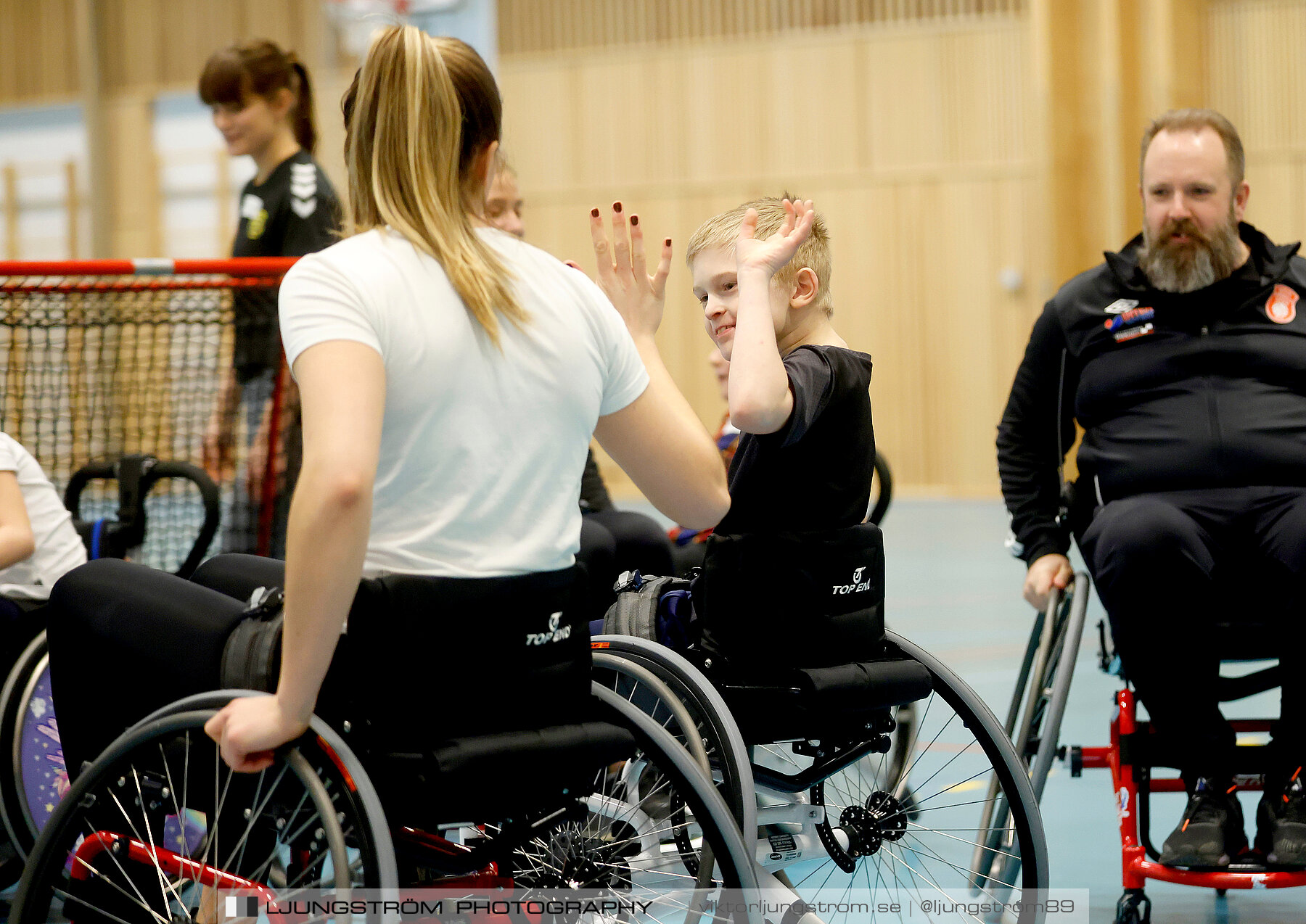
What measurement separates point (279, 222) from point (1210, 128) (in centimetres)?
212

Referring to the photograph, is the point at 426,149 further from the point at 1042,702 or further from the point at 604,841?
the point at 1042,702

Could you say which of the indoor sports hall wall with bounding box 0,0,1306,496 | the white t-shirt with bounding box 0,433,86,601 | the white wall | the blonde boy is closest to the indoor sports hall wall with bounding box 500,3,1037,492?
the indoor sports hall wall with bounding box 0,0,1306,496

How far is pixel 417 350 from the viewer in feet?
4.40

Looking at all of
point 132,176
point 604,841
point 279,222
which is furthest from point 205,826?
point 132,176

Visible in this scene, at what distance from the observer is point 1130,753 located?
2.19m

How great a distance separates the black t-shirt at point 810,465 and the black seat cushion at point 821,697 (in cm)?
19

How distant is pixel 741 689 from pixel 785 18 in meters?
8.71

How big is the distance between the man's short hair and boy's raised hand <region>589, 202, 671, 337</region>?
1255mm

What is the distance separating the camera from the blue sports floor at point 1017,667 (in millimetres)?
2393

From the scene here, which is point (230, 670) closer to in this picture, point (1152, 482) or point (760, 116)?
point (1152, 482)

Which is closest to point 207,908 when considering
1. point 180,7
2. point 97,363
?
point 97,363

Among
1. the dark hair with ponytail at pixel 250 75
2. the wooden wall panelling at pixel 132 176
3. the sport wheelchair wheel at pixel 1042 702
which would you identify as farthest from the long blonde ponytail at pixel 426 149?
the wooden wall panelling at pixel 132 176

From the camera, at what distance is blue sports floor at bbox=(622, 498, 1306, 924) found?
239 centimetres

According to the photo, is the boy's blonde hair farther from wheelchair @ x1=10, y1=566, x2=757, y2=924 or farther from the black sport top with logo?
the black sport top with logo
